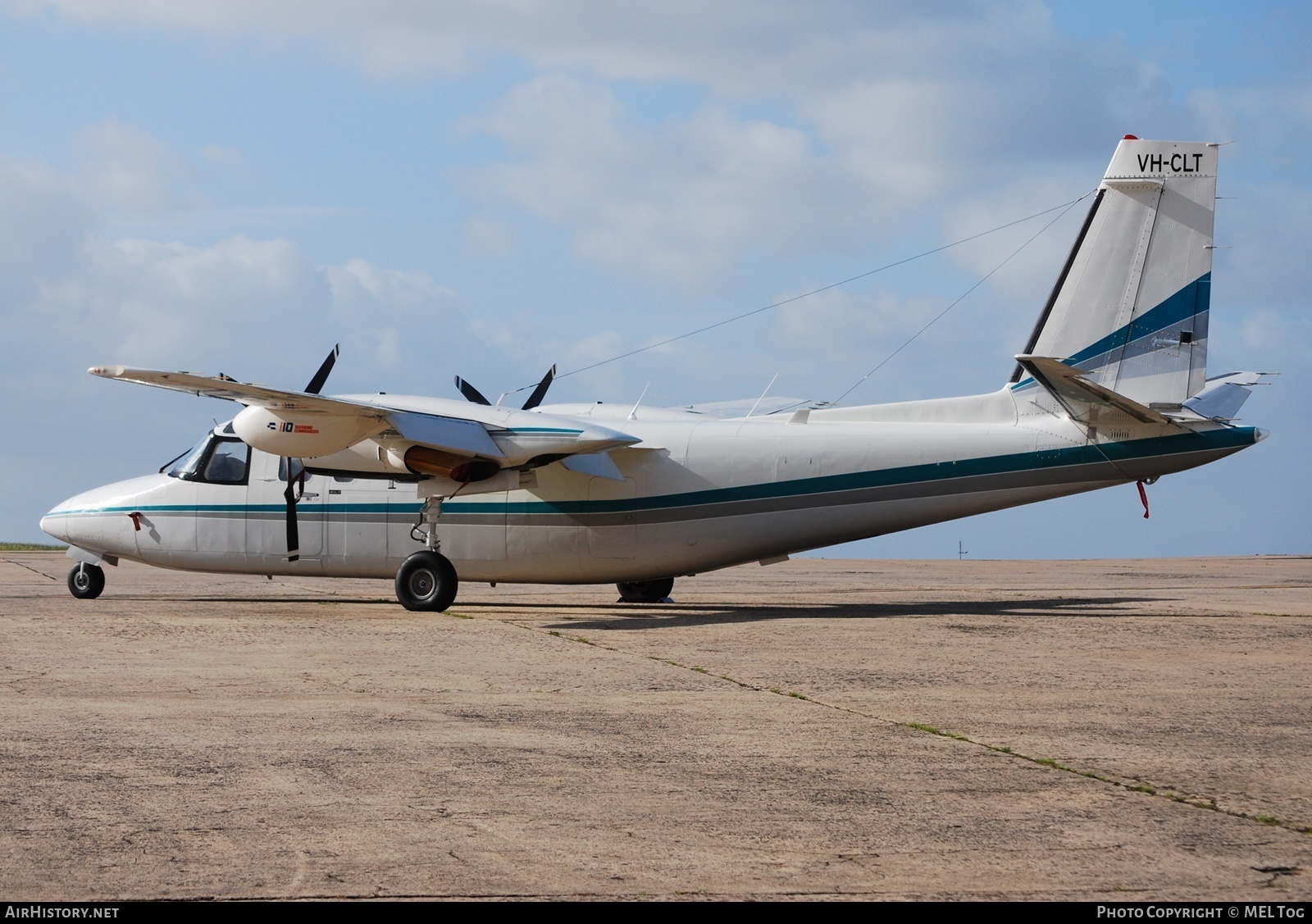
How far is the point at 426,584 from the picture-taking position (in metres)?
19.2

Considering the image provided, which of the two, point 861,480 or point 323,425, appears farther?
point 861,480

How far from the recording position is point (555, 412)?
21.8 m

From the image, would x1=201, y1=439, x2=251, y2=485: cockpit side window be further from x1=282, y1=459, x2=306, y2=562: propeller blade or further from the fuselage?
x1=282, y1=459, x2=306, y2=562: propeller blade

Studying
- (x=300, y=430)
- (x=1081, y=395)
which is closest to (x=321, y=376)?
(x=300, y=430)

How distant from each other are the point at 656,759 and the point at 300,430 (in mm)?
11123

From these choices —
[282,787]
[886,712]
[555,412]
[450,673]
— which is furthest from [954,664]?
[555,412]

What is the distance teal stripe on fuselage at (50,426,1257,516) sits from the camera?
1845 cm

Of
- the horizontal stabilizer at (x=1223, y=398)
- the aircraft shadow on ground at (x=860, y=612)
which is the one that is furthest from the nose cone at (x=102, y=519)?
the horizontal stabilizer at (x=1223, y=398)

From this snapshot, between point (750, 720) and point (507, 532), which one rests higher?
point (507, 532)

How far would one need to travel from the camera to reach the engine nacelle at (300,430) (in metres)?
18.1

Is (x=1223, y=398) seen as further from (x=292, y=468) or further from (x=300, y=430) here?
(x=292, y=468)

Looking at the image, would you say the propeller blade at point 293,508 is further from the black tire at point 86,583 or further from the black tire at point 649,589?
the black tire at point 649,589

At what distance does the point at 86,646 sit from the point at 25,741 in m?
5.93
